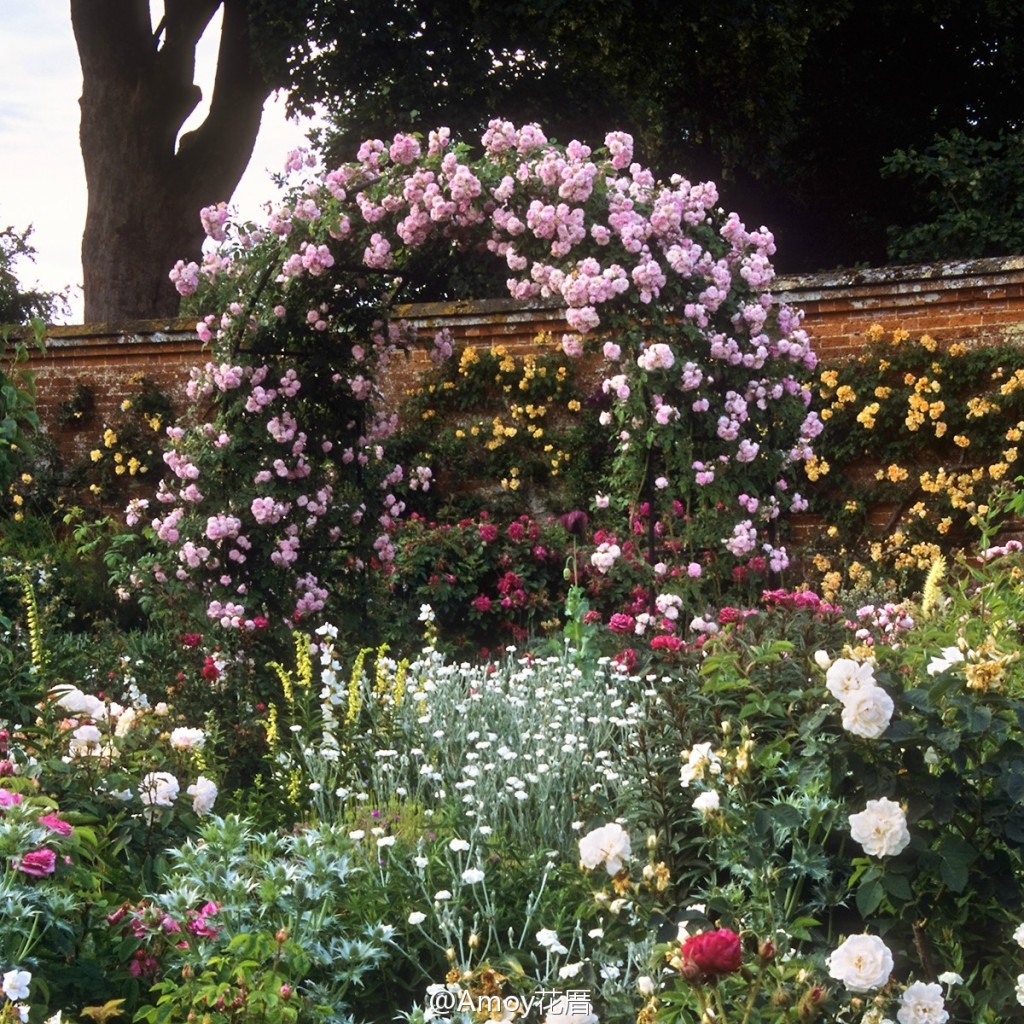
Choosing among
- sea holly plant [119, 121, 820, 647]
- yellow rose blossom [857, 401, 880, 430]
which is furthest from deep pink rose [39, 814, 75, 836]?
yellow rose blossom [857, 401, 880, 430]

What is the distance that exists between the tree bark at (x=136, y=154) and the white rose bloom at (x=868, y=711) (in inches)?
440

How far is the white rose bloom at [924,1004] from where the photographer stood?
2186mm

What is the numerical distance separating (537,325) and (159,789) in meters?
6.55

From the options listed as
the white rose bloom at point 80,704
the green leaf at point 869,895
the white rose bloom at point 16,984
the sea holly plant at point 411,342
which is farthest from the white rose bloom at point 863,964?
the sea holly plant at point 411,342

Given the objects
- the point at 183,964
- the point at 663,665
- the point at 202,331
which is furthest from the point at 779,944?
the point at 202,331

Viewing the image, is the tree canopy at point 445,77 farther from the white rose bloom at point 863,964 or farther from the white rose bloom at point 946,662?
the white rose bloom at point 863,964

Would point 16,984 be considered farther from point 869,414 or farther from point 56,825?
point 869,414

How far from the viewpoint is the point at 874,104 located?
50.8 ft

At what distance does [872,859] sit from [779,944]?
24 centimetres

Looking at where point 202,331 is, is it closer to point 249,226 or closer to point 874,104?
point 249,226

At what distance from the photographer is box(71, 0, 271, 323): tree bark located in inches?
492

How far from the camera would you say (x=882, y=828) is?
7.70ft

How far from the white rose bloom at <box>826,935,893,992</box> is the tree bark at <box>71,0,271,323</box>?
11.5 metres

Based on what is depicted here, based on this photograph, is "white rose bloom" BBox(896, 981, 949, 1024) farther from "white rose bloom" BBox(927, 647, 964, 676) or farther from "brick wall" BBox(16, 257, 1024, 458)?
"brick wall" BBox(16, 257, 1024, 458)
